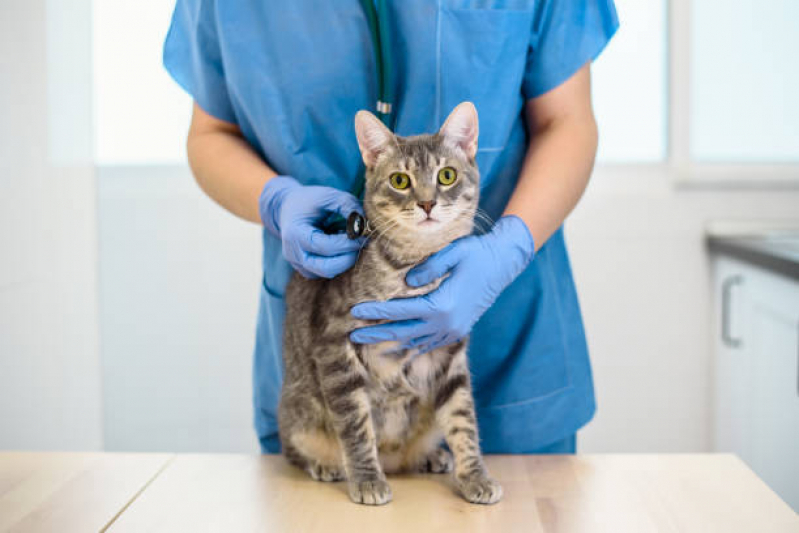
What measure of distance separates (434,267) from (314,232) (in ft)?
0.63

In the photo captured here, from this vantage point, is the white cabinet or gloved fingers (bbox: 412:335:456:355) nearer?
gloved fingers (bbox: 412:335:456:355)

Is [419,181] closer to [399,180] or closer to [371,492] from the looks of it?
[399,180]

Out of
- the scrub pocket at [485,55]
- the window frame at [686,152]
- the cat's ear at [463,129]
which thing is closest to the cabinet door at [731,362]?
the window frame at [686,152]

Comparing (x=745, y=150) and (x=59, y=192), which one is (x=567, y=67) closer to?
(x=59, y=192)

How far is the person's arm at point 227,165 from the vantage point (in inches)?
51.6

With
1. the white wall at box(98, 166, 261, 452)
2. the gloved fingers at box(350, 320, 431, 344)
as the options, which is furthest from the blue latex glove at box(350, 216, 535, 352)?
the white wall at box(98, 166, 261, 452)

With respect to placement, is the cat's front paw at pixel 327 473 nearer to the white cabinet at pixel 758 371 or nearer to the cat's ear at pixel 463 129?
the cat's ear at pixel 463 129

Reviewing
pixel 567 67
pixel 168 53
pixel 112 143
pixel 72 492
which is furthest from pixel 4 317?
pixel 112 143

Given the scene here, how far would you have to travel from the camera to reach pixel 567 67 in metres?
1.28

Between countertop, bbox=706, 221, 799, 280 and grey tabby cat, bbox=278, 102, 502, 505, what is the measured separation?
1.20 metres

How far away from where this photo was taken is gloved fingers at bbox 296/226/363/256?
1.14 m

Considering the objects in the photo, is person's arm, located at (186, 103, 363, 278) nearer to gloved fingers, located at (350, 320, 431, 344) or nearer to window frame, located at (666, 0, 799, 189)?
gloved fingers, located at (350, 320, 431, 344)

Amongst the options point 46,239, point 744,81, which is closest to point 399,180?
point 46,239

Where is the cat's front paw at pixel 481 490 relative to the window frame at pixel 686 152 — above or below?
below
